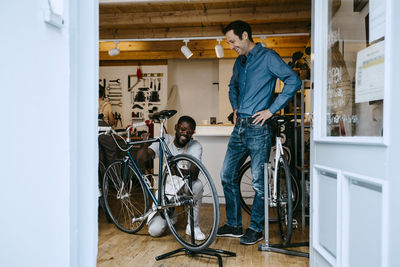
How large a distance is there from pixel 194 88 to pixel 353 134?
698 cm

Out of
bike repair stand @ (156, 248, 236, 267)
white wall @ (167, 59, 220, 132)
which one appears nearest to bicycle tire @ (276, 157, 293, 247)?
bike repair stand @ (156, 248, 236, 267)

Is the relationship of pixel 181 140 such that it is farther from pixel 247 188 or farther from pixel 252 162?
pixel 247 188

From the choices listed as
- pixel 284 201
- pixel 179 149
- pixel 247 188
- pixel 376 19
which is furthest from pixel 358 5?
pixel 247 188

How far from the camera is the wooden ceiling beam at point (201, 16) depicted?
4.73 meters

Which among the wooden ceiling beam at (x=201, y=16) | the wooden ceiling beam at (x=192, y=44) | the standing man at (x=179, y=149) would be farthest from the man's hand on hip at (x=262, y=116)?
the wooden ceiling beam at (x=192, y=44)

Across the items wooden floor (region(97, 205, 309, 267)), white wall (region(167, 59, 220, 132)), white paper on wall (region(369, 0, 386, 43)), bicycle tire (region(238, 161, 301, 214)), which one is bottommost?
wooden floor (region(97, 205, 309, 267))

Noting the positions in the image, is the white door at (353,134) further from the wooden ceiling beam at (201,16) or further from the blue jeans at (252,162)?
the wooden ceiling beam at (201,16)

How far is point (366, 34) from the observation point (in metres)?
1.48

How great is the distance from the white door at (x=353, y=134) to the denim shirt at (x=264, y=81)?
2.13 feet

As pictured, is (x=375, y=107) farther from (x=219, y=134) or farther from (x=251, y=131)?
(x=219, y=134)

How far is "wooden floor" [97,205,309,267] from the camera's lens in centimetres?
228
